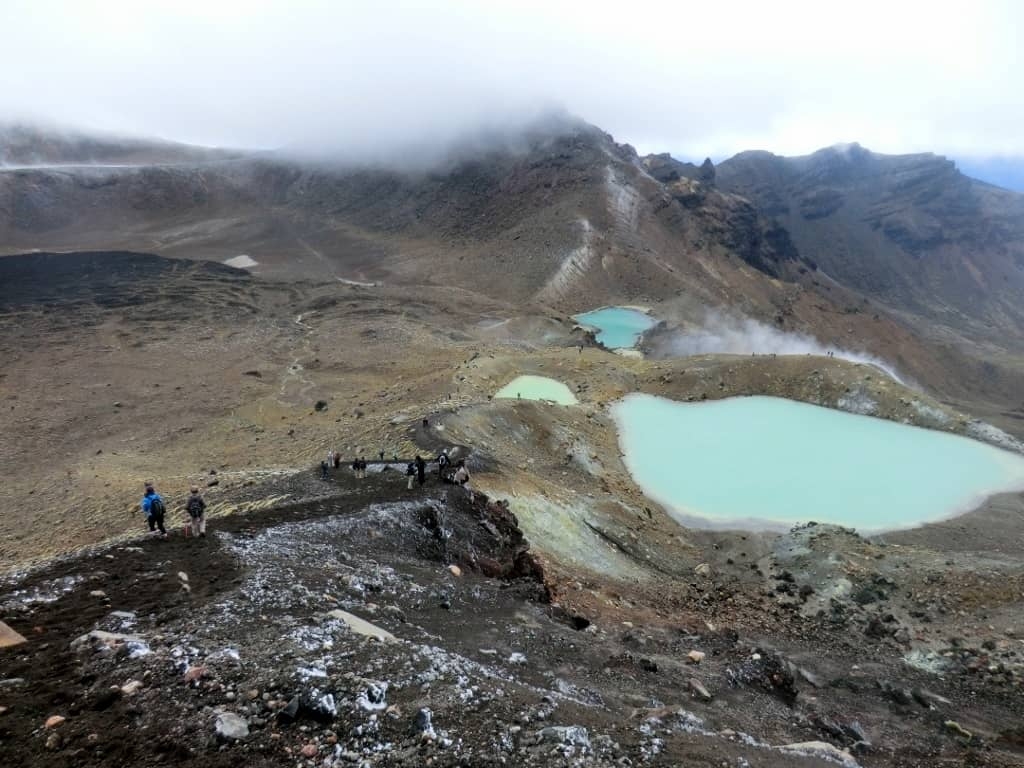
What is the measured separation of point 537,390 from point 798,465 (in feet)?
50.9

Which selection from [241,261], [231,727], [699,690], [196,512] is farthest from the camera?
[241,261]

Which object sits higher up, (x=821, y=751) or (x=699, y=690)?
(x=821, y=751)

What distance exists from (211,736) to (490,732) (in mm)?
3122

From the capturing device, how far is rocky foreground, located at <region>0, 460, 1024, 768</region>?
6992 millimetres

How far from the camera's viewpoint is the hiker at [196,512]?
1255 centimetres

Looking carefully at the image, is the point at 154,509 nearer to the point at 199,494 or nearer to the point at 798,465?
the point at 199,494

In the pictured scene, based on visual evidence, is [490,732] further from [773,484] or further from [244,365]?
[244,365]

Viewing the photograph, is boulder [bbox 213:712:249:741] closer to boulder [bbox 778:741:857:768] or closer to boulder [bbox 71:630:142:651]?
boulder [bbox 71:630:142:651]

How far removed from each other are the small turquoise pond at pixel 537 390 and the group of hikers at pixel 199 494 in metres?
15.1

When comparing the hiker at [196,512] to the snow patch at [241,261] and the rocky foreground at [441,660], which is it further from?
the snow patch at [241,261]

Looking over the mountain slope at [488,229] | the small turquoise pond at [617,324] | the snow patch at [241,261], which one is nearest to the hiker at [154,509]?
the small turquoise pond at [617,324]

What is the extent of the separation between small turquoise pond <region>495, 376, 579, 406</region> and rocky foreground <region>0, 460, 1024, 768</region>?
1837 centimetres

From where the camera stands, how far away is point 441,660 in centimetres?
883

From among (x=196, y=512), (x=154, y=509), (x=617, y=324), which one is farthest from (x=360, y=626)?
(x=617, y=324)
